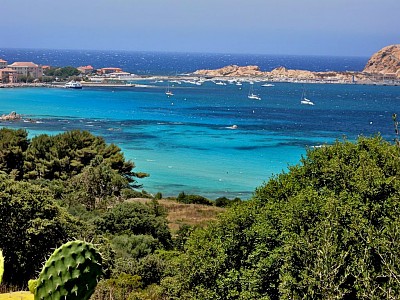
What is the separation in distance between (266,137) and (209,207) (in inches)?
940

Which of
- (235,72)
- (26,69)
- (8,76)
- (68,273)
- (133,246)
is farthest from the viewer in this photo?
(235,72)

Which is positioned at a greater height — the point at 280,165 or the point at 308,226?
the point at 308,226

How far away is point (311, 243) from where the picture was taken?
838cm

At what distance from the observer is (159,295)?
9.94m

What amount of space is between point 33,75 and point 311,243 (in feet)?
310

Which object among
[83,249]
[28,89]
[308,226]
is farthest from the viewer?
[28,89]

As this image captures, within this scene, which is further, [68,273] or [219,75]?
[219,75]

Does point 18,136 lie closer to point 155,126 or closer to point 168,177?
point 168,177

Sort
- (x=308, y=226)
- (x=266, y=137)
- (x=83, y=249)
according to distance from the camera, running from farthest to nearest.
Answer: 1. (x=266, y=137)
2. (x=308, y=226)
3. (x=83, y=249)

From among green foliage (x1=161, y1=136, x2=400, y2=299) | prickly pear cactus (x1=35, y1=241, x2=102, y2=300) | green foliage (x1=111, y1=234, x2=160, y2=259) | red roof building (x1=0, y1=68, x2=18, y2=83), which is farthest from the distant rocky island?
prickly pear cactus (x1=35, y1=241, x2=102, y2=300)

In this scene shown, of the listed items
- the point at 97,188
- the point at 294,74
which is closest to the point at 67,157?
the point at 97,188

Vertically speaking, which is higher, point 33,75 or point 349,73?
point 349,73

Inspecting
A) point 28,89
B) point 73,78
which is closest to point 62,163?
point 28,89

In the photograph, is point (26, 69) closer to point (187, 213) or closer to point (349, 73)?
point (349, 73)
